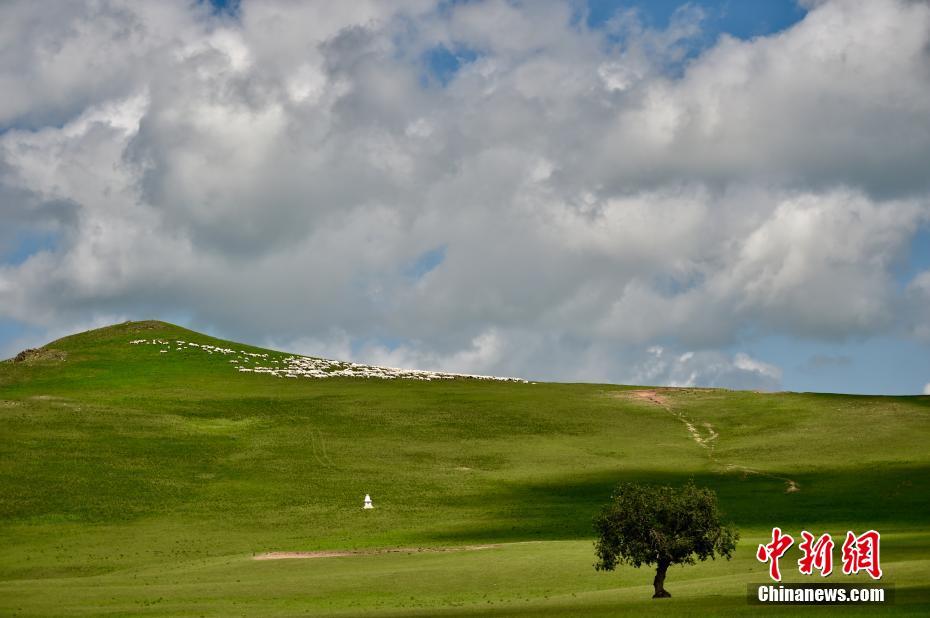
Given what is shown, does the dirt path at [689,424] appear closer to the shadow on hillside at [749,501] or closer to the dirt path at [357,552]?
the shadow on hillside at [749,501]

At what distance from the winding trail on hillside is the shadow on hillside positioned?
0.82 metres

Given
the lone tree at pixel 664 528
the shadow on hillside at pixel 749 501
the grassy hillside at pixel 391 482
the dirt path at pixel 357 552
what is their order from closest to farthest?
the lone tree at pixel 664 528, the grassy hillside at pixel 391 482, the dirt path at pixel 357 552, the shadow on hillside at pixel 749 501

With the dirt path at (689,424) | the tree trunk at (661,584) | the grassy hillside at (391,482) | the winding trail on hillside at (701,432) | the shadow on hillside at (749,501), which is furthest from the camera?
the dirt path at (689,424)

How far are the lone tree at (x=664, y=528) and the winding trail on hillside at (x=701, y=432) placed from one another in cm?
3551

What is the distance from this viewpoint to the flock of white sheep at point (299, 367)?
13501 centimetres

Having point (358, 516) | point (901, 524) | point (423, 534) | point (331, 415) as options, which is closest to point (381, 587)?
point (423, 534)

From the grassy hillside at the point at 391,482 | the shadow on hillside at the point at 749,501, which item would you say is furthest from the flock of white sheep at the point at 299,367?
the shadow on hillside at the point at 749,501

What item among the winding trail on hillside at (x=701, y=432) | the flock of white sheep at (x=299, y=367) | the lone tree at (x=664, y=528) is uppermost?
the flock of white sheep at (x=299, y=367)

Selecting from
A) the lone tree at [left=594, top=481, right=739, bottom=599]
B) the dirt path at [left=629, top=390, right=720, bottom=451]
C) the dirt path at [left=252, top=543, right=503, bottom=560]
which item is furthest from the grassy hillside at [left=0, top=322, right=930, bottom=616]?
the lone tree at [left=594, top=481, right=739, bottom=599]

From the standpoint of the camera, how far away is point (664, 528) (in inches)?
1743

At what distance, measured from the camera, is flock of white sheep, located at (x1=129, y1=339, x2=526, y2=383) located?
443ft

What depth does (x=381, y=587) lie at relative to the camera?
49031mm

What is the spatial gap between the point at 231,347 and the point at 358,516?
78.6m

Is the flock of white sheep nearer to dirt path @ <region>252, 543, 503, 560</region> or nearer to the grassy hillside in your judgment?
the grassy hillside
